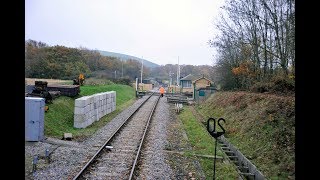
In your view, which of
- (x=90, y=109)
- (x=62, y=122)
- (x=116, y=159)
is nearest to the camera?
(x=116, y=159)

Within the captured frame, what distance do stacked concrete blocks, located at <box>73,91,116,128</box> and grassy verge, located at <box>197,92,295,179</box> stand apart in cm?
749

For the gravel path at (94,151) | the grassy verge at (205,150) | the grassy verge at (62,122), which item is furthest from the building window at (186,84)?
the gravel path at (94,151)

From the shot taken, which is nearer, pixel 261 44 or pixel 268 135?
pixel 268 135

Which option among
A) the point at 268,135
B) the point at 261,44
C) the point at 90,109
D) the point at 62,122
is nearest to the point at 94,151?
the point at 62,122

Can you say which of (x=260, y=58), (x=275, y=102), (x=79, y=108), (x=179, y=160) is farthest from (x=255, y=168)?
(x=260, y=58)

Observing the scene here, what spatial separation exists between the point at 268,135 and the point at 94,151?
6.57m

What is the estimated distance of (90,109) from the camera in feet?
59.1

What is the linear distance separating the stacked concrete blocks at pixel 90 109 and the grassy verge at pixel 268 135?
749 centimetres

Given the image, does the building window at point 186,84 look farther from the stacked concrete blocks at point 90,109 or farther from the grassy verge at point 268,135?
the grassy verge at point 268,135

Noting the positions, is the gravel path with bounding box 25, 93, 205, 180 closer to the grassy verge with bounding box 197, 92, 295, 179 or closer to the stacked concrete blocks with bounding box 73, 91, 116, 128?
the stacked concrete blocks with bounding box 73, 91, 116, 128

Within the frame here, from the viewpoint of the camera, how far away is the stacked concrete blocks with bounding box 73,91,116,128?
→ 16.5m

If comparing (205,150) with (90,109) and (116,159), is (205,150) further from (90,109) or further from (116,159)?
(90,109)
